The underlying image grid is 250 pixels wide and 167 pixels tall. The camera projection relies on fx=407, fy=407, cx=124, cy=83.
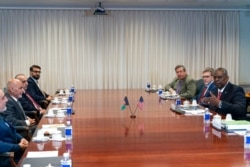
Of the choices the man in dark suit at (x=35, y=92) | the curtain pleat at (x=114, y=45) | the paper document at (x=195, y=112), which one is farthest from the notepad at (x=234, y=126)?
the curtain pleat at (x=114, y=45)

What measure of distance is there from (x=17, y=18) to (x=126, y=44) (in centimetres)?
257

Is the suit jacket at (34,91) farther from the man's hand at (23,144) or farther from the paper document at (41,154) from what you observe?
the paper document at (41,154)

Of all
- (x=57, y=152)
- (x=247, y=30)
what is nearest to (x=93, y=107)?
(x=57, y=152)

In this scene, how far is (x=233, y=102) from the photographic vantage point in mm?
5133

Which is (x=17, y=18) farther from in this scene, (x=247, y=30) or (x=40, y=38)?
(x=247, y=30)

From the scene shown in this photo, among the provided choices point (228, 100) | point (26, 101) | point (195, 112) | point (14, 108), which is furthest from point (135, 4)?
point (14, 108)

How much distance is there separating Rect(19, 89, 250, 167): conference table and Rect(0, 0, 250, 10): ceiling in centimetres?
435

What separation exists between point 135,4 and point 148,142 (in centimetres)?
637

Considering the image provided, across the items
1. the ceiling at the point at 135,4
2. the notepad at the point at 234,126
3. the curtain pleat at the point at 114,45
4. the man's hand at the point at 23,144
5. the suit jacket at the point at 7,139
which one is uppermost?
the ceiling at the point at 135,4

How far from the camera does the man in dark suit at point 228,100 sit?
4.98 meters

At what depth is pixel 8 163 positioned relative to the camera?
3525mm

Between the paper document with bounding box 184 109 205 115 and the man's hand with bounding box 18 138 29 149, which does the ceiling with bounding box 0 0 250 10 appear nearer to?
the paper document with bounding box 184 109 205 115

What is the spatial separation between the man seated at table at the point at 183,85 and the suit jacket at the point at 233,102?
192 cm

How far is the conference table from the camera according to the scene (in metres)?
2.71
